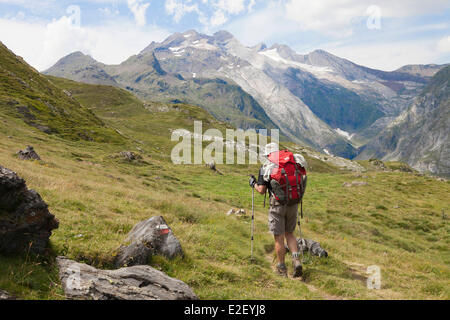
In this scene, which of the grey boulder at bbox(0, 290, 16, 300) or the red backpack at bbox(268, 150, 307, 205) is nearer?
the grey boulder at bbox(0, 290, 16, 300)

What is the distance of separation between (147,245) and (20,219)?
12.2 ft

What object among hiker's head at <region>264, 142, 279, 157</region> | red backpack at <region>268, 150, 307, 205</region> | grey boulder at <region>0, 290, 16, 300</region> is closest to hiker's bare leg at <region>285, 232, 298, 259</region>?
red backpack at <region>268, 150, 307, 205</region>

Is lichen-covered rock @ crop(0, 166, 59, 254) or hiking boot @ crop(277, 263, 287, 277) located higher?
lichen-covered rock @ crop(0, 166, 59, 254)

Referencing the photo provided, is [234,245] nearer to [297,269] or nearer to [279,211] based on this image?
[297,269]

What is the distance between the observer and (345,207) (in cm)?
2906

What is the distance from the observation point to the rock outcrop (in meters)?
8.46

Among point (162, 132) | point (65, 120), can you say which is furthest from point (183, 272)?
point (162, 132)

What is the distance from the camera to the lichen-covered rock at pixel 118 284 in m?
6.02

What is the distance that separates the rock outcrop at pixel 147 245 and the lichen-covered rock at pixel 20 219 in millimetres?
2231

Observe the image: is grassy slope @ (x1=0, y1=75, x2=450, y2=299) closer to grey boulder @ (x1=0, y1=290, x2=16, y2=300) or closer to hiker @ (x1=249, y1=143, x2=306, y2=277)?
grey boulder @ (x1=0, y1=290, x2=16, y2=300)

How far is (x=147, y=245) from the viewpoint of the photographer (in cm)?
932

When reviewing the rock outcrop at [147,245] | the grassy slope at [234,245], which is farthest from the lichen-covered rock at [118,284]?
the rock outcrop at [147,245]

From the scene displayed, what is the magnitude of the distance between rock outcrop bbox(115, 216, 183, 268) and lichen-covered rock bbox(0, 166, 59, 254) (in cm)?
223
